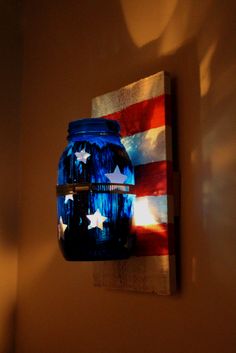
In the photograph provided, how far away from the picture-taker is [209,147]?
0.87 meters

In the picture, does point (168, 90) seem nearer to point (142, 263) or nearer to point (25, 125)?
point (142, 263)

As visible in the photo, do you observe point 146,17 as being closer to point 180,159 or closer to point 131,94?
point 131,94

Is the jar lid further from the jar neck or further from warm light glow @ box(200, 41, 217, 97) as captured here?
warm light glow @ box(200, 41, 217, 97)

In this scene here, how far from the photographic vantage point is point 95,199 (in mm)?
892

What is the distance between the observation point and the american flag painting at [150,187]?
2.98ft

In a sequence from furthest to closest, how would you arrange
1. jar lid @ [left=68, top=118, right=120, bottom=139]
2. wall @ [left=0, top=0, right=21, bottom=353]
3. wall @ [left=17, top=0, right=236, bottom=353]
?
wall @ [left=0, top=0, right=21, bottom=353] < jar lid @ [left=68, top=118, right=120, bottom=139] < wall @ [left=17, top=0, right=236, bottom=353]

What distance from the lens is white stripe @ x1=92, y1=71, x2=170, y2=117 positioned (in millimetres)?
950

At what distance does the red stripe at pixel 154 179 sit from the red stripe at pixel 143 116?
3.3 inches

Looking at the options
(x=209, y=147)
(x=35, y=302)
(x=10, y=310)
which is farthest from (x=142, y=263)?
(x=10, y=310)

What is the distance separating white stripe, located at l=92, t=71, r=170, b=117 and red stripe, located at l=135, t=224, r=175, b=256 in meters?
0.28

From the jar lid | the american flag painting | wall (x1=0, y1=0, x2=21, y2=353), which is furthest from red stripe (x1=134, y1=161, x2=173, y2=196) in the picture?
wall (x1=0, y1=0, x2=21, y2=353)

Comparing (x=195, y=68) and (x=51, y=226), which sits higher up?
(x=195, y=68)

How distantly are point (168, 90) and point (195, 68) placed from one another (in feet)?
0.23

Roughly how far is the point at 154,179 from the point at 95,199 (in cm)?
13
